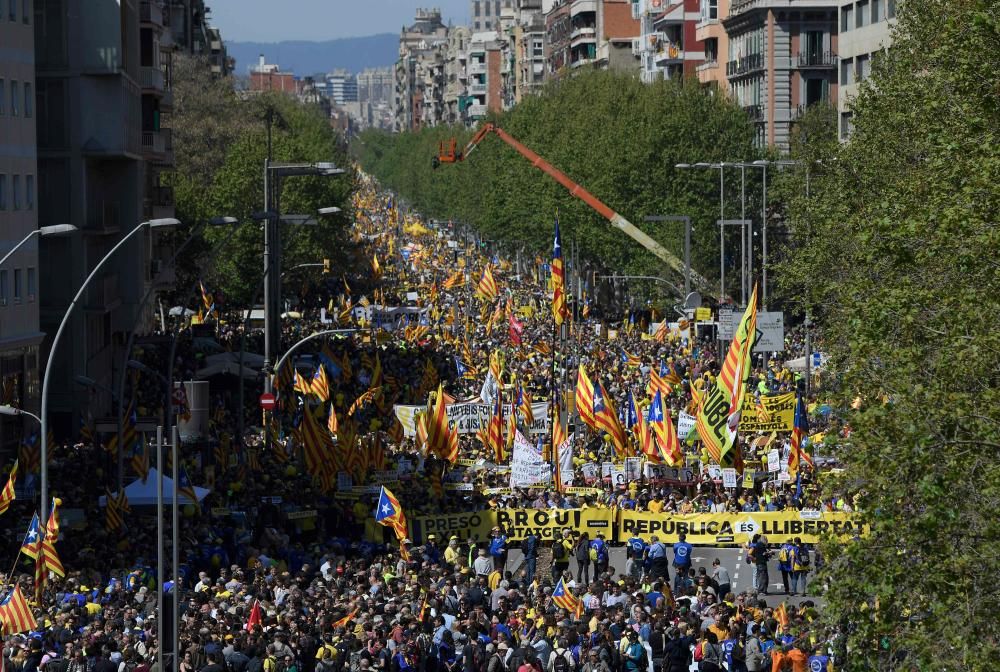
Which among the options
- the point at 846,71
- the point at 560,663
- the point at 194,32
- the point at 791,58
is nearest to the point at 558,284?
the point at 560,663

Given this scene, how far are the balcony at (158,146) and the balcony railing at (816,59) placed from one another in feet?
128

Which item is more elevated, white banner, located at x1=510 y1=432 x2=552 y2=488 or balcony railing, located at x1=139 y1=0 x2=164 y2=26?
balcony railing, located at x1=139 y1=0 x2=164 y2=26

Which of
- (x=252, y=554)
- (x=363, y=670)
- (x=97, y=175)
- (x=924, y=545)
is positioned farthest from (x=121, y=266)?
(x=924, y=545)

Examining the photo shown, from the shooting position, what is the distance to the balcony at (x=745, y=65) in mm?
101062

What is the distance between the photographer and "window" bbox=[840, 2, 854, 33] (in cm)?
7619

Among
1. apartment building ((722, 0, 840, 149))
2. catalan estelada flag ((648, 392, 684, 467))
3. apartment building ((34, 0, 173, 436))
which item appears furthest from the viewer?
apartment building ((722, 0, 840, 149))

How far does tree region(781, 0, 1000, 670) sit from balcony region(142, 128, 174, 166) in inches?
1647

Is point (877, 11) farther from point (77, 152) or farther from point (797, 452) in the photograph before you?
point (797, 452)

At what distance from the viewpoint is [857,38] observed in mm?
75562

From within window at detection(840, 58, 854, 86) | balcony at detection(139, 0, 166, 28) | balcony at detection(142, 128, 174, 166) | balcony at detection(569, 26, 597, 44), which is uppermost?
balcony at detection(569, 26, 597, 44)

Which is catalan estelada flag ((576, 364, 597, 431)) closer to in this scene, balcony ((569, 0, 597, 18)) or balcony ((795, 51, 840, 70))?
balcony ((795, 51, 840, 70))

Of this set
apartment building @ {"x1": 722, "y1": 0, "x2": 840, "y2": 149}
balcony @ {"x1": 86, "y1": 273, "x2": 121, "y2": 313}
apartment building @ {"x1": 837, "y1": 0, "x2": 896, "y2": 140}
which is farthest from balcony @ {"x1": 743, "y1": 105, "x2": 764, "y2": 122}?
balcony @ {"x1": 86, "y1": 273, "x2": 121, "y2": 313}

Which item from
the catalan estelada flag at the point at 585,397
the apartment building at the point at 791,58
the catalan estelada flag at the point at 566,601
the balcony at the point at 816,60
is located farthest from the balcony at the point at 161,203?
the catalan estelada flag at the point at 566,601

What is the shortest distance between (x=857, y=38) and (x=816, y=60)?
23.8 meters
